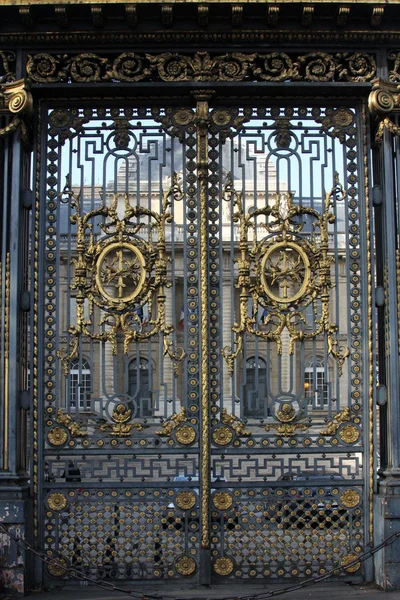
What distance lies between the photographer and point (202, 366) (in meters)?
8.11

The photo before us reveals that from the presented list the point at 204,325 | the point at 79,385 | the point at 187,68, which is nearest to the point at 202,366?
the point at 204,325

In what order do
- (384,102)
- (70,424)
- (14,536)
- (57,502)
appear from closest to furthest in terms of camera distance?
1. (14,536)
2. (57,502)
3. (70,424)
4. (384,102)

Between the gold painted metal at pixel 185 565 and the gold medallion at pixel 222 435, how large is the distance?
1.23m

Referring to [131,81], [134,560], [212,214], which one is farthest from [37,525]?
[131,81]

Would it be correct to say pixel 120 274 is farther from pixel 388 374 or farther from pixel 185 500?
pixel 388 374

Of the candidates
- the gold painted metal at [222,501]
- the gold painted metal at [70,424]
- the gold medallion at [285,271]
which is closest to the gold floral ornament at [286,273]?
the gold medallion at [285,271]

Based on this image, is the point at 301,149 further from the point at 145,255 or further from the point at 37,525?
the point at 37,525

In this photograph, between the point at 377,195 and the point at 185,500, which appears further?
the point at 377,195

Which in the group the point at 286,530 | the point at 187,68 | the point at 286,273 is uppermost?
the point at 187,68

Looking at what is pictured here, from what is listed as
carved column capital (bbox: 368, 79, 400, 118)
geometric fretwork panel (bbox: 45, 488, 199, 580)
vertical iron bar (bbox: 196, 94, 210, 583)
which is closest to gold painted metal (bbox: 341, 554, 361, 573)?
vertical iron bar (bbox: 196, 94, 210, 583)

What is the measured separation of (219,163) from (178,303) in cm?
308

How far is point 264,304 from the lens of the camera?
8336mm

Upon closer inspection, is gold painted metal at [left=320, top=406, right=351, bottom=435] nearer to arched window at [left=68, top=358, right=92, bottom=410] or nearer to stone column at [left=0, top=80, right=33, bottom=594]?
arched window at [left=68, top=358, right=92, bottom=410]

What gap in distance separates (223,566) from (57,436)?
2213 mm
